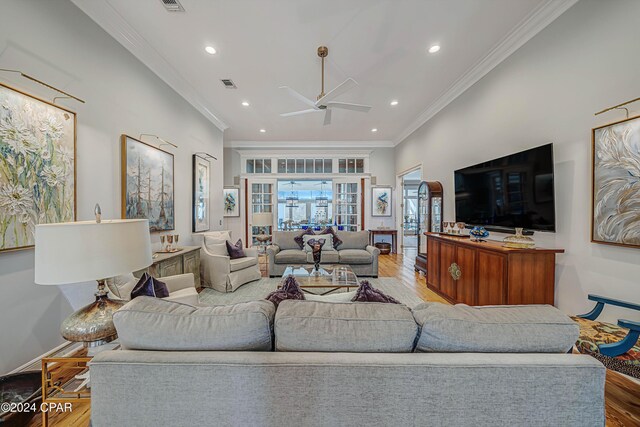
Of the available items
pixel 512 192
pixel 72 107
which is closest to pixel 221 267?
pixel 72 107

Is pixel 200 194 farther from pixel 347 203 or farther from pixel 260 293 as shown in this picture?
pixel 347 203

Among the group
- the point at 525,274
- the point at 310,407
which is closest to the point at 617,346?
the point at 525,274

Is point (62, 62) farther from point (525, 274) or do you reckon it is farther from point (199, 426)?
point (525, 274)

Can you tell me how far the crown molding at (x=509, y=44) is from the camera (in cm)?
226

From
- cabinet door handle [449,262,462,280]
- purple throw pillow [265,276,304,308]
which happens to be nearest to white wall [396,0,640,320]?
cabinet door handle [449,262,462,280]

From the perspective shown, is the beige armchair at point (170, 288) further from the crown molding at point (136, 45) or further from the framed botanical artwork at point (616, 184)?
the framed botanical artwork at point (616, 184)

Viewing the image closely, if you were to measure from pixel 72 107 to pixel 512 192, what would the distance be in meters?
4.42

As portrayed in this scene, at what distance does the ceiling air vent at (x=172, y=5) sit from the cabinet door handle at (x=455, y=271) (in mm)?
4177

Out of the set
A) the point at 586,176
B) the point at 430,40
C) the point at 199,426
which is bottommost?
the point at 199,426

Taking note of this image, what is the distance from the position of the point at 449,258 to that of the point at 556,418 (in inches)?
104

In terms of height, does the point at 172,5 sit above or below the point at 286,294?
above

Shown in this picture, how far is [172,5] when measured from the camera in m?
2.27

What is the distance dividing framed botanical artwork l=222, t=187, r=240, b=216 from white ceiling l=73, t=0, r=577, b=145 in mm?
2743

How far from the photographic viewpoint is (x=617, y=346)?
1320 millimetres
